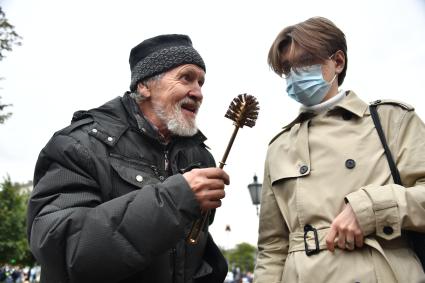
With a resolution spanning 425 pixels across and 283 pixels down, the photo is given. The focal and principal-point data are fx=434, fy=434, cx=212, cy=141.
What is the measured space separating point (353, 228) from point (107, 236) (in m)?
1.37

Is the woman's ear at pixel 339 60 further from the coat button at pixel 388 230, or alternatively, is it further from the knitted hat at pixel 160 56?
the coat button at pixel 388 230

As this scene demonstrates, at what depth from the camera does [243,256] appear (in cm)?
11206

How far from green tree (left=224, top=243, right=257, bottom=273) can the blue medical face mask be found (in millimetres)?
103164

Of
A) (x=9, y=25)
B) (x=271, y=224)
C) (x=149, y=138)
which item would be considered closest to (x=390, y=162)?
(x=271, y=224)

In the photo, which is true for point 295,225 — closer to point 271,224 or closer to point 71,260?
Answer: point 271,224

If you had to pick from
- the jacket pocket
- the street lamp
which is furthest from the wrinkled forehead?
the street lamp

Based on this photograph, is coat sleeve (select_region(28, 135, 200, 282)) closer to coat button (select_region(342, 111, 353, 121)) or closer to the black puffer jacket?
the black puffer jacket

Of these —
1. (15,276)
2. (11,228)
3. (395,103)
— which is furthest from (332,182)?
(15,276)

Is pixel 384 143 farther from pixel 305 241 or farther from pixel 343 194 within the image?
pixel 305 241

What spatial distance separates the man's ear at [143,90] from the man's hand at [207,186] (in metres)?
1.34

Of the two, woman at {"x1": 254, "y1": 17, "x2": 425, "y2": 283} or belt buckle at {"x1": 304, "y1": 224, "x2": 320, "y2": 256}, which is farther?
belt buckle at {"x1": 304, "y1": 224, "x2": 320, "y2": 256}

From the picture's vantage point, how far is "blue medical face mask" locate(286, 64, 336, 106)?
10.3ft

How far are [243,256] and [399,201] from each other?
113727mm

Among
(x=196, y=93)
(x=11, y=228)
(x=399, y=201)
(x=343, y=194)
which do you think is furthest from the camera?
(x=11, y=228)
